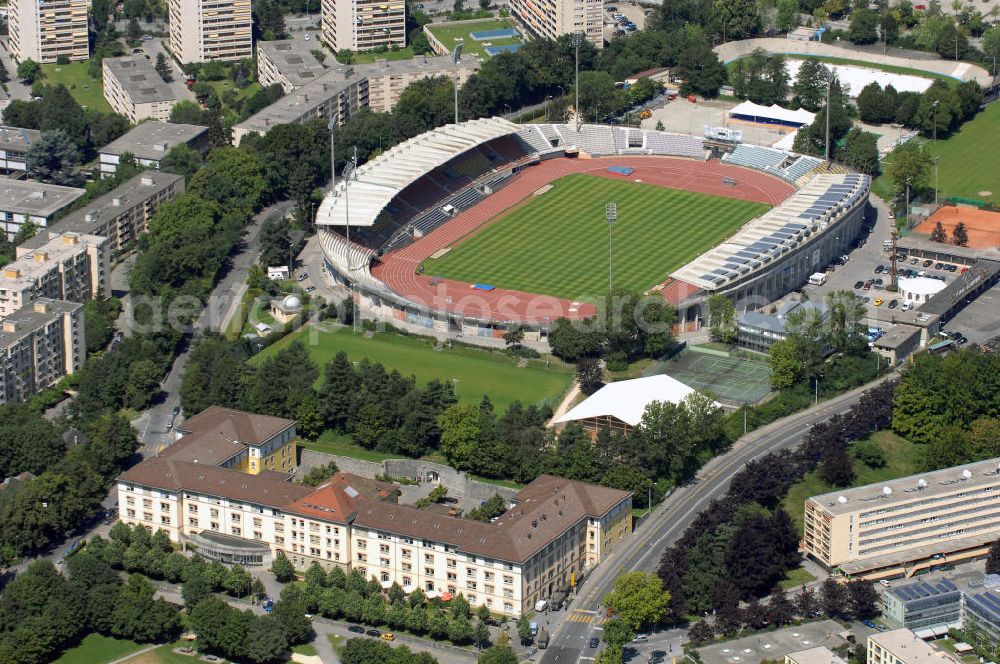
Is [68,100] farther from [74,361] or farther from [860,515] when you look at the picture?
[860,515]

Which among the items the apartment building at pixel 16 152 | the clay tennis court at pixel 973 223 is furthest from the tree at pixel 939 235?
the apartment building at pixel 16 152

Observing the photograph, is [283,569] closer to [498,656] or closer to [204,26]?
[498,656]

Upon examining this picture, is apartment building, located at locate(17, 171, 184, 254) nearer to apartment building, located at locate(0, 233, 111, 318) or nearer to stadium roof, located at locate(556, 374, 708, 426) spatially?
apartment building, located at locate(0, 233, 111, 318)

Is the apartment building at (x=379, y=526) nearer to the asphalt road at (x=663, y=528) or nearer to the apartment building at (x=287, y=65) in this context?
the asphalt road at (x=663, y=528)

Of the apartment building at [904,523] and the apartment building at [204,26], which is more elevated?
the apartment building at [204,26]

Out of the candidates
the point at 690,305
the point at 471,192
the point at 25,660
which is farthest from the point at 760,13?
the point at 25,660

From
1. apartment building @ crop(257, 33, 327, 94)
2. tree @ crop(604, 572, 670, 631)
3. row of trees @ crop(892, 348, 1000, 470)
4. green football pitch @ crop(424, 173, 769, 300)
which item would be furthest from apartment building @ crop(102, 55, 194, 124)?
tree @ crop(604, 572, 670, 631)

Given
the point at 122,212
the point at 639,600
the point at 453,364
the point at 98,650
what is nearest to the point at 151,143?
the point at 122,212
